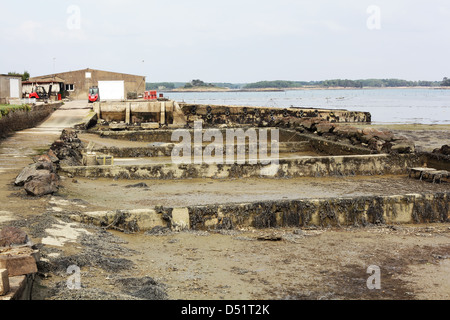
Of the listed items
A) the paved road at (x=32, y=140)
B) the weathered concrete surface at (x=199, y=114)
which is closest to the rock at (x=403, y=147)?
the paved road at (x=32, y=140)

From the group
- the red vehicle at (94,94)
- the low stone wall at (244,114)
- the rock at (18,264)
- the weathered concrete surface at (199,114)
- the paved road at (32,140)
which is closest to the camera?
the rock at (18,264)

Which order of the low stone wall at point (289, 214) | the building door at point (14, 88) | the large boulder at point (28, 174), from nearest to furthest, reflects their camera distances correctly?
the low stone wall at point (289, 214), the large boulder at point (28, 174), the building door at point (14, 88)

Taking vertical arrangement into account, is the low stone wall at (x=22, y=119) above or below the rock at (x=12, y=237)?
above

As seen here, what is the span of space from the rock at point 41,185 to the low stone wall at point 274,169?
3.11 meters

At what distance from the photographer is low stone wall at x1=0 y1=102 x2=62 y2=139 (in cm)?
1953

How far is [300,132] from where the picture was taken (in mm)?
23156

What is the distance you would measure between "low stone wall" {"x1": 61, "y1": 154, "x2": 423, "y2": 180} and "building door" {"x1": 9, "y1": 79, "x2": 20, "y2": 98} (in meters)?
18.7

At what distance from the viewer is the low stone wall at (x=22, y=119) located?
Result: 1953cm

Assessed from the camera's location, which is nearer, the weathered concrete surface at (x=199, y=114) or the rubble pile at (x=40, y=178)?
the rubble pile at (x=40, y=178)

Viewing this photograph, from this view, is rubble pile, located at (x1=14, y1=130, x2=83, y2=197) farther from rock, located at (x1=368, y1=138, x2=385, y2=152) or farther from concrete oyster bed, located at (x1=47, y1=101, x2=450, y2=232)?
rock, located at (x1=368, y1=138, x2=385, y2=152)

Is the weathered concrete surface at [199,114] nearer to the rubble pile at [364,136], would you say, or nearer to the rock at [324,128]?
the rubble pile at [364,136]

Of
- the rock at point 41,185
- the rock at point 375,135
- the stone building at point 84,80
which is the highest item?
the stone building at point 84,80

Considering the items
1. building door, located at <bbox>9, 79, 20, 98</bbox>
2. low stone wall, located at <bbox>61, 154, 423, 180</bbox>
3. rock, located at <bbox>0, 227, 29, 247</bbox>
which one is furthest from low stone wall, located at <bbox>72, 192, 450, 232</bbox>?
building door, located at <bbox>9, 79, 20, 98</bbox>
